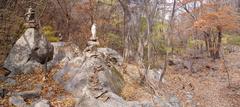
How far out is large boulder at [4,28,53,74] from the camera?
50.6 ft

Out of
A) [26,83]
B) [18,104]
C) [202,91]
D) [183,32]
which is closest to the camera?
[18,104]

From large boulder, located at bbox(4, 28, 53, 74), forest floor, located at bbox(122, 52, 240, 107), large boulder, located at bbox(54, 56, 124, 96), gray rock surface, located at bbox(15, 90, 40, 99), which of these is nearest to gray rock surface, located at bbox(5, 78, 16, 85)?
large boulder, located at bbox(4, 28, 53, 74)

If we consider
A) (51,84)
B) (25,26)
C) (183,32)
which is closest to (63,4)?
(25,26)

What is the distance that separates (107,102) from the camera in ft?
41.8

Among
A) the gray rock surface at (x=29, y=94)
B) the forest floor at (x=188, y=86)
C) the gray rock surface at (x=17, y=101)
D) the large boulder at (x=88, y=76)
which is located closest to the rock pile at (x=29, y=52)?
the forest floor at (x=188, y=86)

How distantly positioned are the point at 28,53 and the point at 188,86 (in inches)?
415

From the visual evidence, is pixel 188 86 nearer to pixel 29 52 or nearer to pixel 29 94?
pixel 29 52

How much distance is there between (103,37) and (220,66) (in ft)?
32.8

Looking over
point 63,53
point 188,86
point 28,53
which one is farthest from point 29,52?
point 188,86

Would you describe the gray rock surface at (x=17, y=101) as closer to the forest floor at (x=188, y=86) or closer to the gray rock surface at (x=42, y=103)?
the forest floor at (x=188, y=86)

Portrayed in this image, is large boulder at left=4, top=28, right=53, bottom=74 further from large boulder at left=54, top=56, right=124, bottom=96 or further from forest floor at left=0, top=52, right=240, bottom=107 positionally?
large boulder at left=54, top=56, right=124, bottom=96

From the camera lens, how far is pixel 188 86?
21391mm

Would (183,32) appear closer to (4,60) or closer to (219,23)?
(219,23)

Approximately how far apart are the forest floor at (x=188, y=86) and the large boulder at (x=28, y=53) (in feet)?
1.59
